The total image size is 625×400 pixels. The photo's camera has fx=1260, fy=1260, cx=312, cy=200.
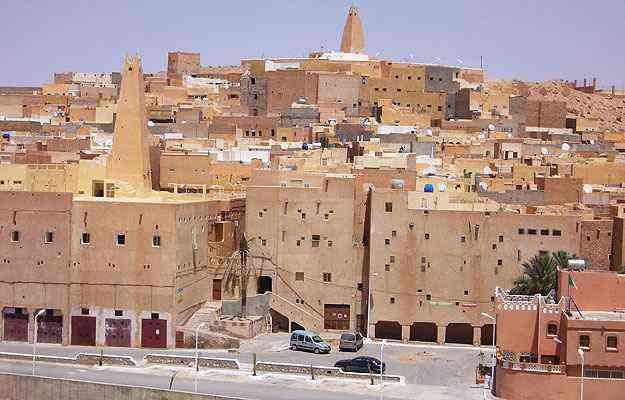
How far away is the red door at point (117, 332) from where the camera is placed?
4109 cm

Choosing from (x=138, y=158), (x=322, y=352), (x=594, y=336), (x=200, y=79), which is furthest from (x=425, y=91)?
(x=594, y=336)

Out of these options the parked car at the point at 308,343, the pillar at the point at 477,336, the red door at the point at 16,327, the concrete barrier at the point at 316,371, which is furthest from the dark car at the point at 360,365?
the red door at the point at 16,327

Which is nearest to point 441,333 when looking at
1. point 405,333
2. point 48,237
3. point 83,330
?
point 405,333

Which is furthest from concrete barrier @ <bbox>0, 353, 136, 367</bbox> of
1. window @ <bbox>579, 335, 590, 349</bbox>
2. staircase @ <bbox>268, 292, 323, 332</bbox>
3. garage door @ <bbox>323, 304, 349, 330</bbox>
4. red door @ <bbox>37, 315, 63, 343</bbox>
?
window @ <bbox>579, 335, 590, 349</bbox>

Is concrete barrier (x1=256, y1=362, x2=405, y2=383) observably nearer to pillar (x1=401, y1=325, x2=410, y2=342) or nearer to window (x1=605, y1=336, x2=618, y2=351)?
window (x1=605, y1=336, x2=618, y2=351)

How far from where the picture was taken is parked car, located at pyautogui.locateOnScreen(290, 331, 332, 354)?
39.8 m

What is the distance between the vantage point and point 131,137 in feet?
153

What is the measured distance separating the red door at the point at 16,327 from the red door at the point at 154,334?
414cm

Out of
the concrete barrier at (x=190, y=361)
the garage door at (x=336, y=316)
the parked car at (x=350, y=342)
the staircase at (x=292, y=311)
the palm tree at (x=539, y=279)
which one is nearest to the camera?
the concrete barrier at (x=190, y=361)

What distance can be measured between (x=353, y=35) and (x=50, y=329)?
48.1 m

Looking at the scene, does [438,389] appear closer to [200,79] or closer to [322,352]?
[322,352]

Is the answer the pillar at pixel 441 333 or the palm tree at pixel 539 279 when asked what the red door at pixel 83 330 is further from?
the palm tree at pixel 539 279

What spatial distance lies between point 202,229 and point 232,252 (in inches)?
80.8

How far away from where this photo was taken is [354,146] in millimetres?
55562
